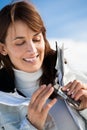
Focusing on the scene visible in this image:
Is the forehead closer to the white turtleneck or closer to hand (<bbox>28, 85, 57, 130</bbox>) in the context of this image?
the white turtleneck

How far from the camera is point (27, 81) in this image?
5.14m

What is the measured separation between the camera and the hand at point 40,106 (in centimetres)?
455

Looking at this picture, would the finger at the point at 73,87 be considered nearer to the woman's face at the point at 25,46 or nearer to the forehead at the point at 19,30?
the woman's face at the point at 25,46

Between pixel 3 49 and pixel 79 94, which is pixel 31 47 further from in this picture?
pixel 79 94

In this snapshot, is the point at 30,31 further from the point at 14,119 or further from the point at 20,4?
the point at 14,119

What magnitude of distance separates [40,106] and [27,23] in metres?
0.74

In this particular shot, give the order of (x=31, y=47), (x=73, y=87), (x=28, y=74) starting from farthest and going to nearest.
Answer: (x=28, y=74) < (x=31, y=47) < (x=73, y=87)

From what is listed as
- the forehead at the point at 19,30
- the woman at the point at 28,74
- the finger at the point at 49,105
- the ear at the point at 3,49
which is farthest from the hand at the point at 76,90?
the ear at the point at 3,49

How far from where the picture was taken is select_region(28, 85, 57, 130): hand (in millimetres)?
4547

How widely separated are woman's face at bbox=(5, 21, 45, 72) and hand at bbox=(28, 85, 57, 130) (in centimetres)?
41

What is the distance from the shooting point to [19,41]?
494 cm

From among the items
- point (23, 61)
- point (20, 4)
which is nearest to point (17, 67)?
point (23, 61)

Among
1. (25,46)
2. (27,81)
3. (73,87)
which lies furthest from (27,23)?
(73,87)

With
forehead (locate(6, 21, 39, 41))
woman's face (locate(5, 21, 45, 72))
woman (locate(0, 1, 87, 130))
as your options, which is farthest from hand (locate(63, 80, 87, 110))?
forehead (locate(6, 21, 39, 41))
